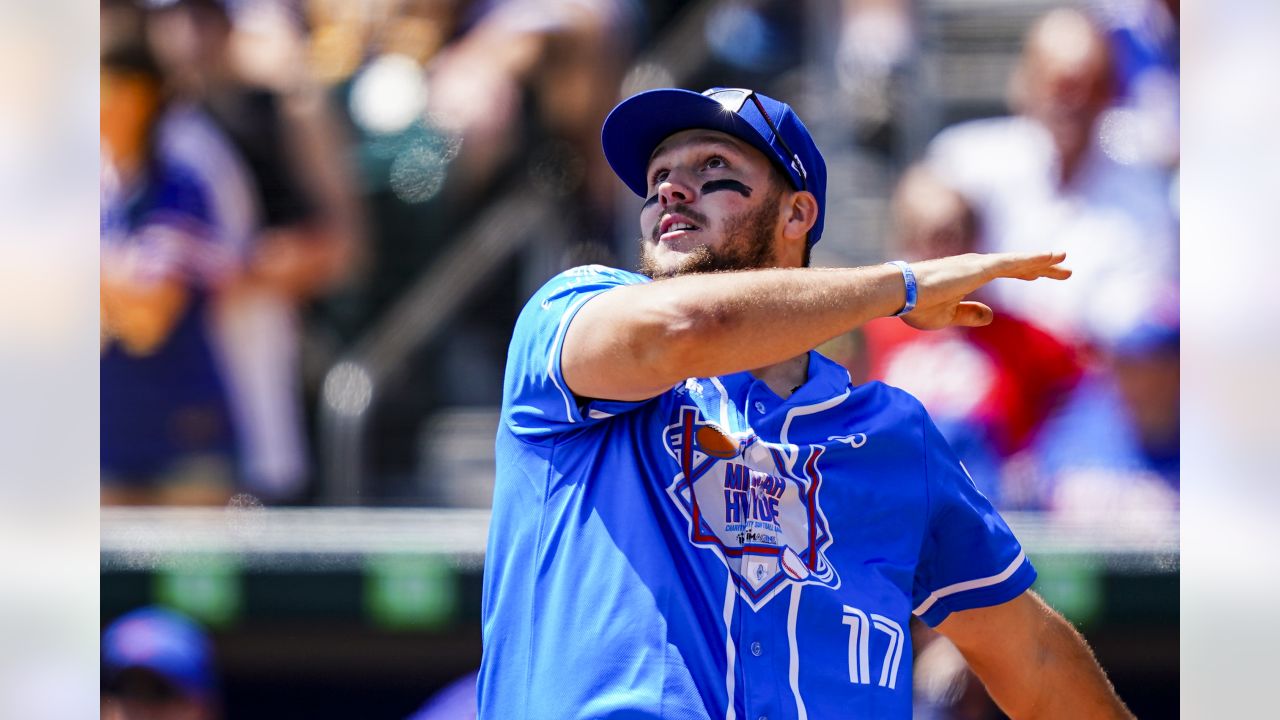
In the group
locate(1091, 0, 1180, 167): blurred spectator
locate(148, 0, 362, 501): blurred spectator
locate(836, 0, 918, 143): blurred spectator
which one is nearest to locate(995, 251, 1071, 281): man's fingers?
Result: locate(1091, 0, 1180, 167): blurred spectator

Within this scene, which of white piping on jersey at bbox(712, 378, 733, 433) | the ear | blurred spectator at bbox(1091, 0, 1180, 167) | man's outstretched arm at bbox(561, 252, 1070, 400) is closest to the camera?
man's outstretched arm at bbox(561, 252, 1070, 400)

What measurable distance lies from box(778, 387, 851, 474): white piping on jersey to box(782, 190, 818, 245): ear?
0.37 m

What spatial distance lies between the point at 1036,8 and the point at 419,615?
10.0 ft

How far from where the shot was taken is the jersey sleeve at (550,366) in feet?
7.54

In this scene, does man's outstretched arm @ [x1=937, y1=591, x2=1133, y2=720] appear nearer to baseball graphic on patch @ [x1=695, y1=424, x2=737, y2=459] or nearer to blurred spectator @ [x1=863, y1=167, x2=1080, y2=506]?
baseball graphic on patch @ [x1=695, y1=424, x2=737, y2=459]

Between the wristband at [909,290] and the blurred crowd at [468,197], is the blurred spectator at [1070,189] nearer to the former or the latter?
the blurred crowd at [468,197]

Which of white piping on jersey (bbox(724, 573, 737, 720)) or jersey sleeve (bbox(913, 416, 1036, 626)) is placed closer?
white piping on jersey (bbox(724, 573, 737, 720))

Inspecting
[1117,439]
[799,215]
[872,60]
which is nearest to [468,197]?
[872,60]

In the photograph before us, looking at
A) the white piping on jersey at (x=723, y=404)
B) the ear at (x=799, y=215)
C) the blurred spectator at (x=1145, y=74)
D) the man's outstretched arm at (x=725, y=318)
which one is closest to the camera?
the man's outstretched arm at (x=725, y=318)

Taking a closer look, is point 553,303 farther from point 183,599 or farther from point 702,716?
point 183,599

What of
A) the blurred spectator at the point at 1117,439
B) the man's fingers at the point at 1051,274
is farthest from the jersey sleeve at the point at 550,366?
the blurred spectator at the point at 1117,439

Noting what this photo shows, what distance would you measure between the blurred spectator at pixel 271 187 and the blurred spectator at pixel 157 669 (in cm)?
73

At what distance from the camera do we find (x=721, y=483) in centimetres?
233

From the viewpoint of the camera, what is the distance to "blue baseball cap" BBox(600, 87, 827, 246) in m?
2.59
